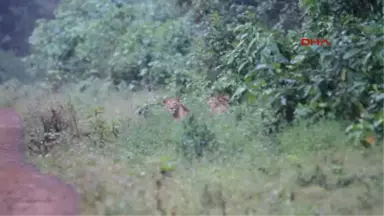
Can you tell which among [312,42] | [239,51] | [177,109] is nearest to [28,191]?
[177,109]

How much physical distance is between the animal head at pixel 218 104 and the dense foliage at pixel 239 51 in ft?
0.80

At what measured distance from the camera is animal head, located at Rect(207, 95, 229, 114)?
10.6 meters

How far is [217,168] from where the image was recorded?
7.45 meters

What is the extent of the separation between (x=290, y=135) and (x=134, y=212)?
2.68 metres

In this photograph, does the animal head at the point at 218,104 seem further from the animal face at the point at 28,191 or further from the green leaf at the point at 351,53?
the animal face at the point at 28,191

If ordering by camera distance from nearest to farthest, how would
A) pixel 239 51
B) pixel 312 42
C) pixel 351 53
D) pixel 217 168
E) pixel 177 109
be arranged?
pixel 217 168
pixel 351 53
pixel 312 42
pixel 177 109
pixel 239 51

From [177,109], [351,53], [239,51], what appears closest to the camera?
[351,53]

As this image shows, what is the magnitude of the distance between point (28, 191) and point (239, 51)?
15.8 ft

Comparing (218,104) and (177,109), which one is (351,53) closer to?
(218,104)

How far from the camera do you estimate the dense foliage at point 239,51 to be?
7973 millimetres

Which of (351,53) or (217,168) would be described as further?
(351,53)

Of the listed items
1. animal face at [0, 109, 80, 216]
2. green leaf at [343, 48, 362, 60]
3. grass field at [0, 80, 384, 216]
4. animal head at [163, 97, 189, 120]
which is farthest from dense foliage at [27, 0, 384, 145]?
animal face at [0, 109, 80, 216]

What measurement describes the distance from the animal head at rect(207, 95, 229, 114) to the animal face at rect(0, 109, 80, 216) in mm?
3222

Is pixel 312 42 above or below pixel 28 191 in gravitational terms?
above
